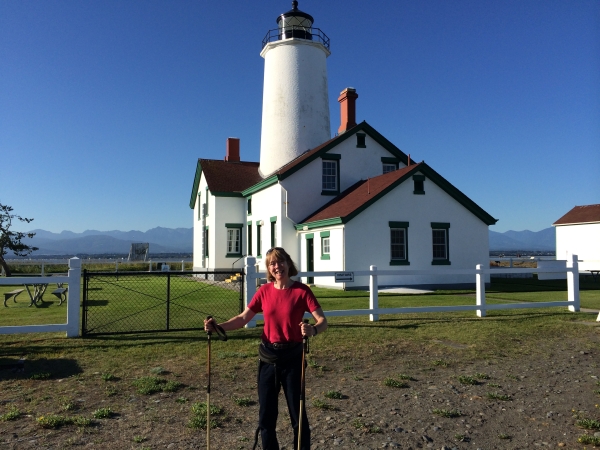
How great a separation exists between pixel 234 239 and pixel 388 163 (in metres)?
9.28

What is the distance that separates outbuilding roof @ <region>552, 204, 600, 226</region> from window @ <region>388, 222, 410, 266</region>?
17.2 metres

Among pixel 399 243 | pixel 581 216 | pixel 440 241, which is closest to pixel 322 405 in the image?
pixel 399 243

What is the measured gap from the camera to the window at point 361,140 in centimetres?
2360

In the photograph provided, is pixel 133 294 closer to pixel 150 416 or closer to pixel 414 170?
pixel 414 170

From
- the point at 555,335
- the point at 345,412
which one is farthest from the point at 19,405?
the point at 555,335

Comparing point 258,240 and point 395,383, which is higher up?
point 258,240

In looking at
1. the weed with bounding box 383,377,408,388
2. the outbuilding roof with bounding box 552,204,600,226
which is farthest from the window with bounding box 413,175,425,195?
the outbuilding roof with bounding box 552,204,600,226

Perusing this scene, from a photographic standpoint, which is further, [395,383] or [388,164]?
[388,164]

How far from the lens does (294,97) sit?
26.0 meters

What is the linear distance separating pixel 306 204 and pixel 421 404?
17.6 meters

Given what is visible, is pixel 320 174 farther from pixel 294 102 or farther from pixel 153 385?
pixel 153 385

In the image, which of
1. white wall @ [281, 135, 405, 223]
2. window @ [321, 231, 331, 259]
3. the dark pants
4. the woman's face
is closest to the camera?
the dark pants

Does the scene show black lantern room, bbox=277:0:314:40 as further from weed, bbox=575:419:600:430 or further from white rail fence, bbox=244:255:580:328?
weed, bbox=575:419:600:430

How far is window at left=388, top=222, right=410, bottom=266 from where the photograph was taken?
781 inches
